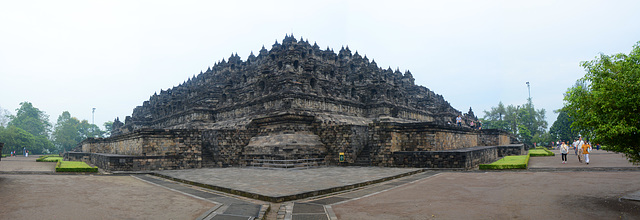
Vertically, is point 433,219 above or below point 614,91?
below

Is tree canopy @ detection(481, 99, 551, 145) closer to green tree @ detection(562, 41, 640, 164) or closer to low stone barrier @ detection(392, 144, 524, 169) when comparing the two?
low stone barrier @ detection(392, 144, 524, 169)

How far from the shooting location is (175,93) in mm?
41812

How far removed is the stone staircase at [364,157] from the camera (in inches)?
774

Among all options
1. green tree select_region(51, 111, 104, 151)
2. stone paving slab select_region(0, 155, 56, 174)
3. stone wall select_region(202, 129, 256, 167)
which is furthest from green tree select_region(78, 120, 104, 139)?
stone wall select_region(202, 129, 256, 167)

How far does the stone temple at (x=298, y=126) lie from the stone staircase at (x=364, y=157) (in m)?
0.09

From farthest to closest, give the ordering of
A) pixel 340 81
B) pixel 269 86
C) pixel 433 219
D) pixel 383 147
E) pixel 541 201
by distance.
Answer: pixel 340 81
pixel 269 86
pixel 383 147
pixel 541 201
pixel 433 219

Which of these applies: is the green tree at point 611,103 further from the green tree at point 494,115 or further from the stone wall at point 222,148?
the green tree at point 494,115

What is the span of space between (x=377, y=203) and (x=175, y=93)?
39434 millimetres

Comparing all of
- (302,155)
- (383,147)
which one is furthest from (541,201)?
(302,155)

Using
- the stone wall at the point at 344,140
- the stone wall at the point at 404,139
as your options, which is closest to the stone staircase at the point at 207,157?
the stone wall at the point at 344,140

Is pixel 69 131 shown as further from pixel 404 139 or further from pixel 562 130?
pixel 562 130

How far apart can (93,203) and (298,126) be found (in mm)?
15033

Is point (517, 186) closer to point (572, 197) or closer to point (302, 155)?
point (572, 197)

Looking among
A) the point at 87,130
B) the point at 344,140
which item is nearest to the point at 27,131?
the point at 87,130
